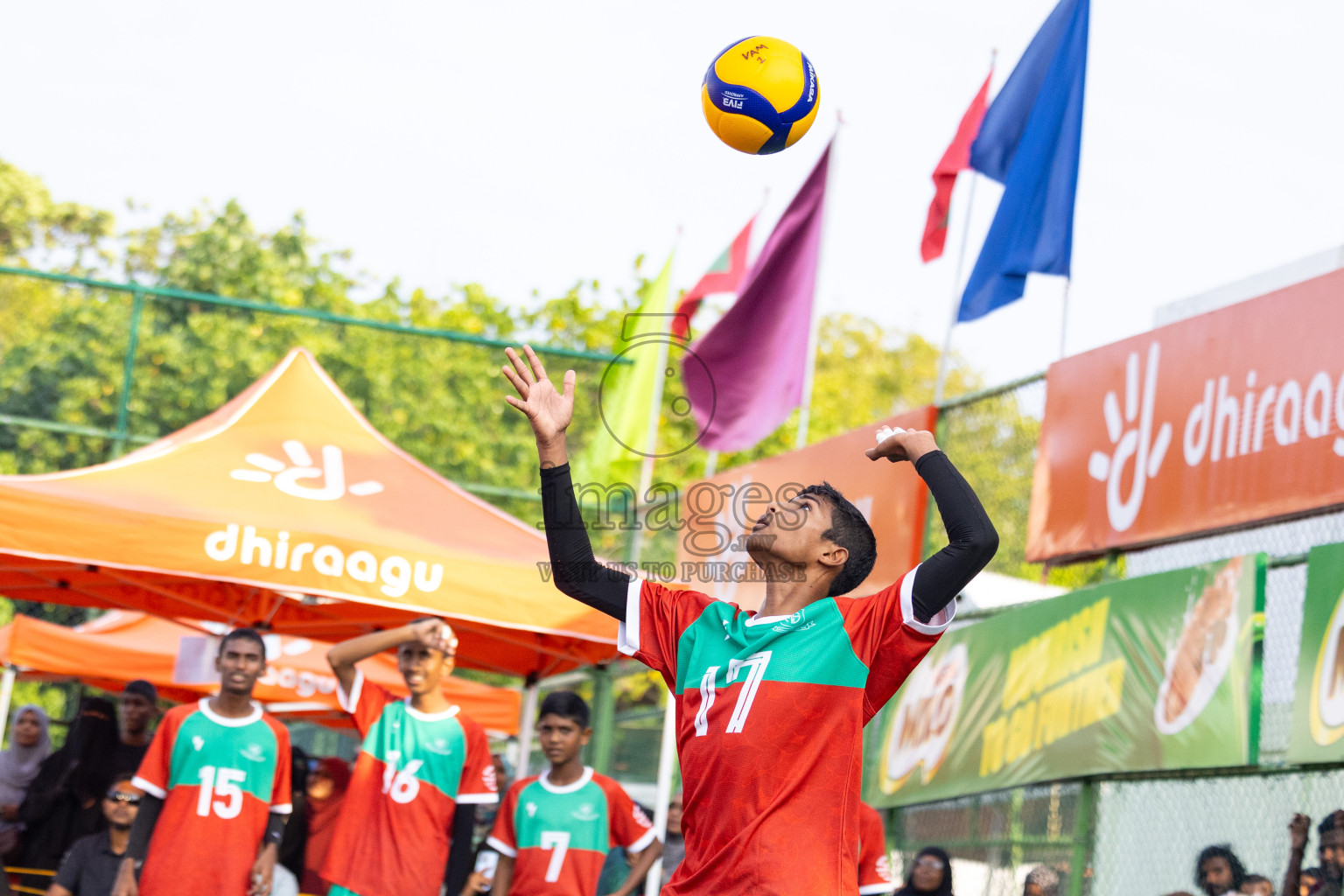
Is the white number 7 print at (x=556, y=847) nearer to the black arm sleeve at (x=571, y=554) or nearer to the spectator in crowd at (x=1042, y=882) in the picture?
the spectator in crowd at (x=1042, y=882)

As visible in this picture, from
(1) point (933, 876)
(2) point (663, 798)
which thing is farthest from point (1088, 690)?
(2) point (663, 798)

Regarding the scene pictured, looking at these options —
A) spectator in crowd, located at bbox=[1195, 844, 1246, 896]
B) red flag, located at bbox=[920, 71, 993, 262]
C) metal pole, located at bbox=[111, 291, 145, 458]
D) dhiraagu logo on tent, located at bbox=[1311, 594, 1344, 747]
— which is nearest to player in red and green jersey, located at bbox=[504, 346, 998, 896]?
dhiraagu logo on tent, located at bbox=[1311, 594, 1344, 747]

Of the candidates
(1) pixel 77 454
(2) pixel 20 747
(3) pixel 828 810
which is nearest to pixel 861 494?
(2) pixel 20 747

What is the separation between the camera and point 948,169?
1117 cm

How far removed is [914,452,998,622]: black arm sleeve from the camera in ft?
11.5

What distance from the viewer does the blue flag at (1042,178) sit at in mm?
9562

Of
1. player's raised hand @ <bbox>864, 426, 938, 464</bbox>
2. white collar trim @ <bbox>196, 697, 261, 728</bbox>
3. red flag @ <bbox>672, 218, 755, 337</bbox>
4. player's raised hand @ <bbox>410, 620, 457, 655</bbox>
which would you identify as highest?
red flag @ <bbox>672, 218, 755, 337</bbox>

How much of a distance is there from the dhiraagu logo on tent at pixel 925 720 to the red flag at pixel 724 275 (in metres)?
5.44

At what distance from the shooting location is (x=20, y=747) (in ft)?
30.4

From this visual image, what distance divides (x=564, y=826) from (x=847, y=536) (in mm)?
3570

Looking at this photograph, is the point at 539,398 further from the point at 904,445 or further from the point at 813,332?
the point at 813,332

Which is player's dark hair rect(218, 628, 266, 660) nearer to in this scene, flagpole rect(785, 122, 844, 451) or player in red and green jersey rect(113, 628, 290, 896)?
player in red and green jersey rect(113, 628, 290, 896)

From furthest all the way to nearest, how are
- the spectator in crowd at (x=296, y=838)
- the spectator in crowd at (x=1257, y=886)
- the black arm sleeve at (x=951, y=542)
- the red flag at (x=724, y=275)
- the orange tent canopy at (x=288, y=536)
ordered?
the red flag at (x=724, y=275)
the spectator in crowd at (x=296, y=838)
the orange tent canopy at (x=288, y=536)
the spectator in crowd at (x=1257, y=886)
the black arm sleeve at (x=951, y=542)

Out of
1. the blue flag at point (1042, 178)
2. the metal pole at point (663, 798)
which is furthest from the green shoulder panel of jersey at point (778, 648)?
the blue flag at point (1042, 178)
